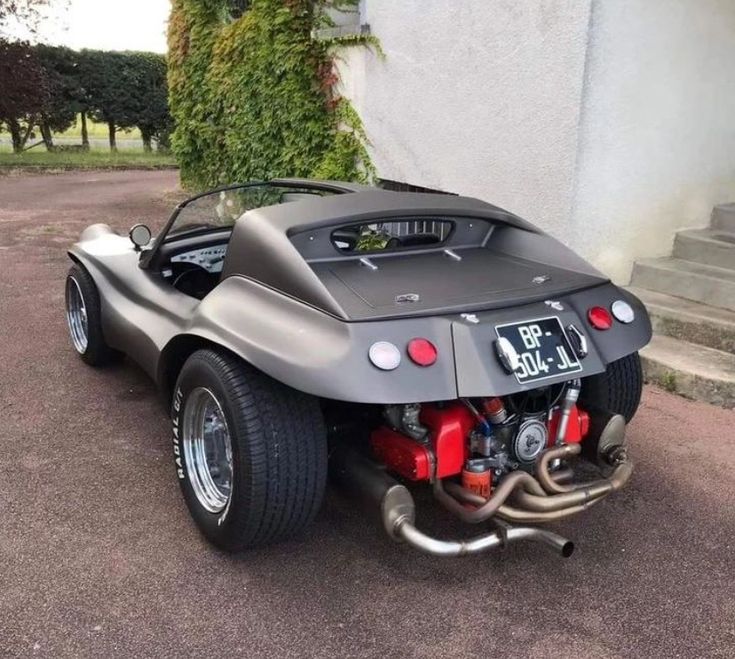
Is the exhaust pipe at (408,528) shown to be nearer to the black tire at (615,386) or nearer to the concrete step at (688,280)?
the black tire at (615,386)

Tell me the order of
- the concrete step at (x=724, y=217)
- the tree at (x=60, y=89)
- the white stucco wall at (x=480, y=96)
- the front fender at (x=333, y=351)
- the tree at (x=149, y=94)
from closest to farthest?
the front fender at (x=333, y=351) → the white stucco wall at (x=480, y=96) → the concrete step at (x=724, y=217) → the tree at (x=60, y=89) → the tree at (x=149, y=94)

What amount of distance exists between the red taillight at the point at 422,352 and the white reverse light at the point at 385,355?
0.05 m

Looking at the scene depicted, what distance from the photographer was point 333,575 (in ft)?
8.80

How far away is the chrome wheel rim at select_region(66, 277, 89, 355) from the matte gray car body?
115 centimetres

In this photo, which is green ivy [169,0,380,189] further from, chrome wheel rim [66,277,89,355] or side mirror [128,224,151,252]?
side mirror [128,224,151,252]

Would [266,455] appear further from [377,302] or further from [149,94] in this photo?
[149,94]

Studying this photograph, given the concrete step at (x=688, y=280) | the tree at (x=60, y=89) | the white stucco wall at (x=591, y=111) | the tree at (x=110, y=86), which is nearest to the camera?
the concrete step at (x=688, y=280)

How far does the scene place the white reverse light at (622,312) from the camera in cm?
283

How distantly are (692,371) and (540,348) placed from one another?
2.23m

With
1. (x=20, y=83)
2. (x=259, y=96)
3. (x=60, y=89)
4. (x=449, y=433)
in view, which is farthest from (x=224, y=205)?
(x=60, y=89)

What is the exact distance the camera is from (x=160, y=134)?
71.5ft

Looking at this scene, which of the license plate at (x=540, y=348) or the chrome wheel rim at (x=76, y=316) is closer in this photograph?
the license plate at (x=540, y=348)

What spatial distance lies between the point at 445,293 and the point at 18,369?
3160mm

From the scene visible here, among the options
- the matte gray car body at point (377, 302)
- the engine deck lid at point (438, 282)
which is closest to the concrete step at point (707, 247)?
the matte gray car body at point (377, 302)
